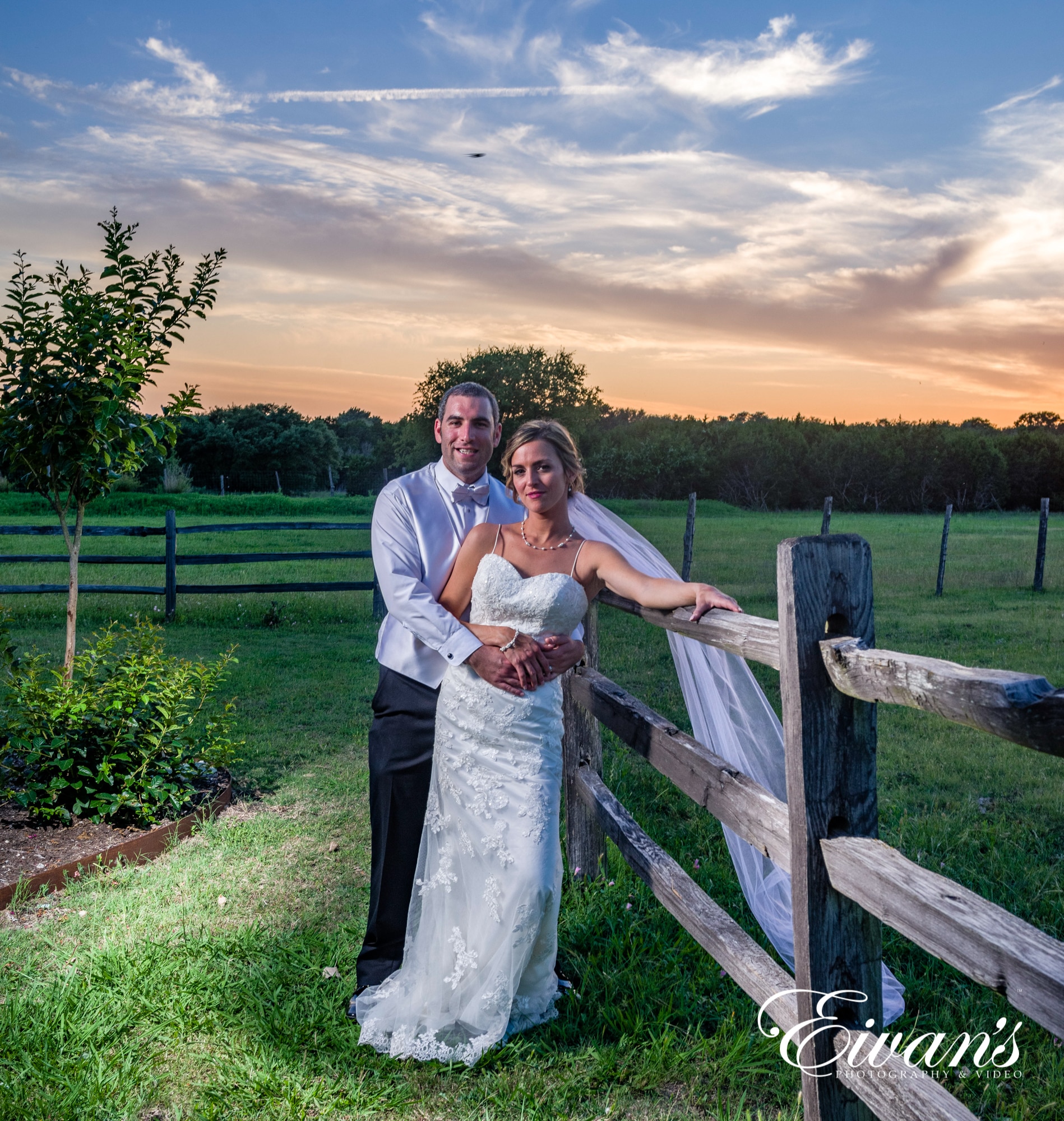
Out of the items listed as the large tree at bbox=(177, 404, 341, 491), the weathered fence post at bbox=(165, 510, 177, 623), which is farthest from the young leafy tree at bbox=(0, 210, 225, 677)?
the large tree at bbox=(177, 404, 341, 491)

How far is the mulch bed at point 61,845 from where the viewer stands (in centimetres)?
490

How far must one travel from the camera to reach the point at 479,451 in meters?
4.01

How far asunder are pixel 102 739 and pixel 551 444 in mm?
3817

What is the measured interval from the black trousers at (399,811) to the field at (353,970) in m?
0.28

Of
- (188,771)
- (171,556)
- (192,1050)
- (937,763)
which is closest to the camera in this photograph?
(192,1050)

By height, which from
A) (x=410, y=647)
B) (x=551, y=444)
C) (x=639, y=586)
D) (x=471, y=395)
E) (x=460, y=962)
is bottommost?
(x=460, y=962)

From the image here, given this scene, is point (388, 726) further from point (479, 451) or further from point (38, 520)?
point (38, 520)

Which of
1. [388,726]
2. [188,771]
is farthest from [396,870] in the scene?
[188,771]

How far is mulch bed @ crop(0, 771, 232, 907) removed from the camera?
4.90 metres

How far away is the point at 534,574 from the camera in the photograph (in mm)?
3754

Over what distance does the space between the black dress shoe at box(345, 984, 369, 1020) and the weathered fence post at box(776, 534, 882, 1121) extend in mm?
1993

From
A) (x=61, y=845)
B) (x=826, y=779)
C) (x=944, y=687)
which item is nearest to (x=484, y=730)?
(x=826, y=779)

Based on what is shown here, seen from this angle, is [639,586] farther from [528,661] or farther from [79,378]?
[79,378]

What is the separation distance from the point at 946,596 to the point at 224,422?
5061cm
